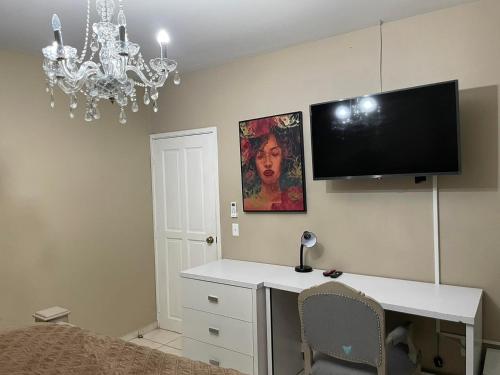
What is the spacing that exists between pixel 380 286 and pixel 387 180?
730 mm

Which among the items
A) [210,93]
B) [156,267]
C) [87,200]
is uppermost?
[210,93]

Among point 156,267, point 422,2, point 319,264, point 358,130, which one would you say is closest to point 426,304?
point 319,264

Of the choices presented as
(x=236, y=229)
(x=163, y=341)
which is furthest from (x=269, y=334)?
(x=163, y=341)

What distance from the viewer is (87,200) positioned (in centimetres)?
335

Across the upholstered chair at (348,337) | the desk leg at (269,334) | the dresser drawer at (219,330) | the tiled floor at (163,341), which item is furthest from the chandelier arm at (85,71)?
the tiled floor at (163,341)

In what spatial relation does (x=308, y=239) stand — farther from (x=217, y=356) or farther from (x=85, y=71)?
(x=85, y=71)

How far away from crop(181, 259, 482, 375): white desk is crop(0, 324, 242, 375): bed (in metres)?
1.05

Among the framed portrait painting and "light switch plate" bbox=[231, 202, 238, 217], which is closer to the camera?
the framed portrait painting

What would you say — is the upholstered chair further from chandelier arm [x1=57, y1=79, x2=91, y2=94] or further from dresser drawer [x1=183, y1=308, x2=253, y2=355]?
chandelier arm [x1=57, y1=79, x2=91, y2=94]

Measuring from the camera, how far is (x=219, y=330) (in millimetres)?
2723

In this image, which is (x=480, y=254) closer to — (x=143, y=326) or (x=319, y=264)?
(x=319, y=264)

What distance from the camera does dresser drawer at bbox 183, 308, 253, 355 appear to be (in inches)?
102

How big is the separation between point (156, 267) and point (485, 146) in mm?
3138

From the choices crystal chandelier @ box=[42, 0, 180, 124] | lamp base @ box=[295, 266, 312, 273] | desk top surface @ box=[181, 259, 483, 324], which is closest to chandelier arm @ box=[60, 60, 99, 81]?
crystal chandelier @ box=[42, 0, 180, 124]
